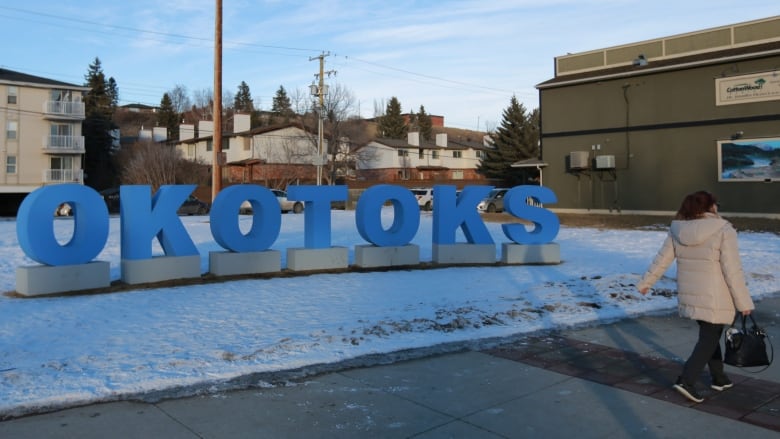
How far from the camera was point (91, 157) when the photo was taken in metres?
60.7

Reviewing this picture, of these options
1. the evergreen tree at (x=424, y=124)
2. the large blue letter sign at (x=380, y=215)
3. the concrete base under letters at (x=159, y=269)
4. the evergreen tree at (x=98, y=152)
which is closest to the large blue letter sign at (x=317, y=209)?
the large blue letter sign at (x=380, y=215)

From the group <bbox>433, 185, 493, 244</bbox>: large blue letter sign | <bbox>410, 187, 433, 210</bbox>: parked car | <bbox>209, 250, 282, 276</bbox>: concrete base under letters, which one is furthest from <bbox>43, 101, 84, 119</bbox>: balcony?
<bbox>433, 185, 493, 244</bbox>: large blue letter sign

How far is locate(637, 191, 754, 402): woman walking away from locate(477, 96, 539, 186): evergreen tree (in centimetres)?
5305

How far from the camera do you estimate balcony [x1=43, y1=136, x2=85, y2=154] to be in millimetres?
51250

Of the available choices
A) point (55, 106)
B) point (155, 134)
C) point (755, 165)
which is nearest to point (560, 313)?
point (755, 165)

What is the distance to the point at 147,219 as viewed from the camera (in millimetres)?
11008

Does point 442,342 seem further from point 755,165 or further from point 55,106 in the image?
point 55,106

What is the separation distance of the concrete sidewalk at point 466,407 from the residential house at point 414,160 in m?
63.2

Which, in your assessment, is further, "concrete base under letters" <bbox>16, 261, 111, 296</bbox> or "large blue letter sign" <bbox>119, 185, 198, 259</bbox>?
"large blue letter sign" <bbox>119, 185, 198, 259</bbox>

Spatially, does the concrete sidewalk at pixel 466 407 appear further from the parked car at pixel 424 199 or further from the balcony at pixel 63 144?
the balcony at pixel 63 144

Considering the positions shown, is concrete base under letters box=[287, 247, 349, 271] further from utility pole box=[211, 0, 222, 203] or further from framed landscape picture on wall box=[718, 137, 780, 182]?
framed landscape picture on wall box=[718, 137, 780, 182]

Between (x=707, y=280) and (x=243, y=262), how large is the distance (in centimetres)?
860

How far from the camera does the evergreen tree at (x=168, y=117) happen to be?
92188mm

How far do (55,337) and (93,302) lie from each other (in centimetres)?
215
